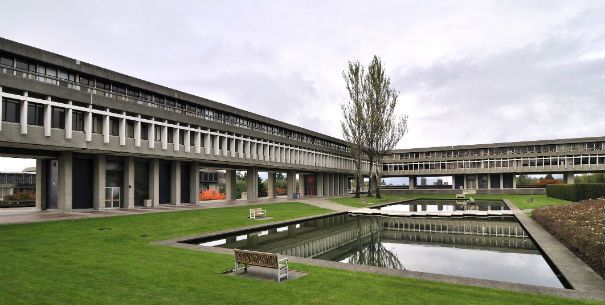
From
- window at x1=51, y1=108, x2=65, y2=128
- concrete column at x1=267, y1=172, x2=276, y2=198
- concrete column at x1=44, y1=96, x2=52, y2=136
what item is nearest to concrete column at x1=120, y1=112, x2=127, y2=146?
window at x1=51, y1=108, x2=65, y2=128

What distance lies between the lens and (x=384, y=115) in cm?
5806

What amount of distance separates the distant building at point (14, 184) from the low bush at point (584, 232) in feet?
191

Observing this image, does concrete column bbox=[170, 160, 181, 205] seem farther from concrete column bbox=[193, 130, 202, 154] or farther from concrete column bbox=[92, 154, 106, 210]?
concrete column bbox=[92, 154, 106, 210]

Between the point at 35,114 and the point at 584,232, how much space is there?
31745mm

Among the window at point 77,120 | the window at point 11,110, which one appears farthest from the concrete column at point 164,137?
the window at point 11,110

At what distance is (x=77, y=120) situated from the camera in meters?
31.0

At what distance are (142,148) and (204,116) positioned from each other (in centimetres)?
1094

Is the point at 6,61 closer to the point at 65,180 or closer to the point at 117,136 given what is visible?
the point at 117,136

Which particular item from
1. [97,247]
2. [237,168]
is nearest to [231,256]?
[97,247]

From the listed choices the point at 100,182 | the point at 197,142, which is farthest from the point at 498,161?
the point at 100,182

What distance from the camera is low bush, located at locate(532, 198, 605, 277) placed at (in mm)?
12906

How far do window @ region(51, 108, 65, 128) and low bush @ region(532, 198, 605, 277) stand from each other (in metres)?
31.8

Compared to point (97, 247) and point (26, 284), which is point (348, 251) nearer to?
point (97, 247)

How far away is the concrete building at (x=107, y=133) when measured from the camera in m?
27.3
